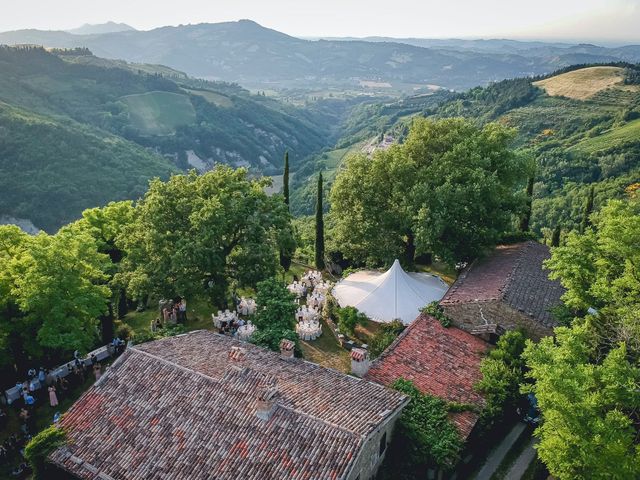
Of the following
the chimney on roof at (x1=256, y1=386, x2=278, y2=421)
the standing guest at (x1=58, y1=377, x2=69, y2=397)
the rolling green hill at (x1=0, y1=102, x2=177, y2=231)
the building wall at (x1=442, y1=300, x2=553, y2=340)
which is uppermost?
the chimney on roof at (x1=256, y1=386, x2=278, y2=421)

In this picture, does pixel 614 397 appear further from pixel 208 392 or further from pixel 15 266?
pixel 15 266

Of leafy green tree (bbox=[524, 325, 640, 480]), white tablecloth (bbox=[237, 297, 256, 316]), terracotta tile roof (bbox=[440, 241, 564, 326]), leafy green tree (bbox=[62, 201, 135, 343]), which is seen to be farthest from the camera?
leafy green tree (bbox=[62, 201, 135, 343])

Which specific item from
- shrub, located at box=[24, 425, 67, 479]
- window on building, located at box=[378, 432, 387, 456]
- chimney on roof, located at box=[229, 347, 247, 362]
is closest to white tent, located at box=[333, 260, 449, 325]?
chimney on roof, located at box=[229, 347, 247, 362]

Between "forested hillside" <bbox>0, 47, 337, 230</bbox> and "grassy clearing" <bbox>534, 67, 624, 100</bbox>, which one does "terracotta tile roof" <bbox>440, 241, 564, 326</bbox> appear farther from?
"grassy clearing" <bbox>534, 67, 624, 100</bbox>

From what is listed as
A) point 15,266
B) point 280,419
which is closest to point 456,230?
point 280,419

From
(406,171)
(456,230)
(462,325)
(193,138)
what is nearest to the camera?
(462,325)

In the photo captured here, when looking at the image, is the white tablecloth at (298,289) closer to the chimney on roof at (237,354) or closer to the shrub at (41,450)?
the chimney on roof at (237,354)
